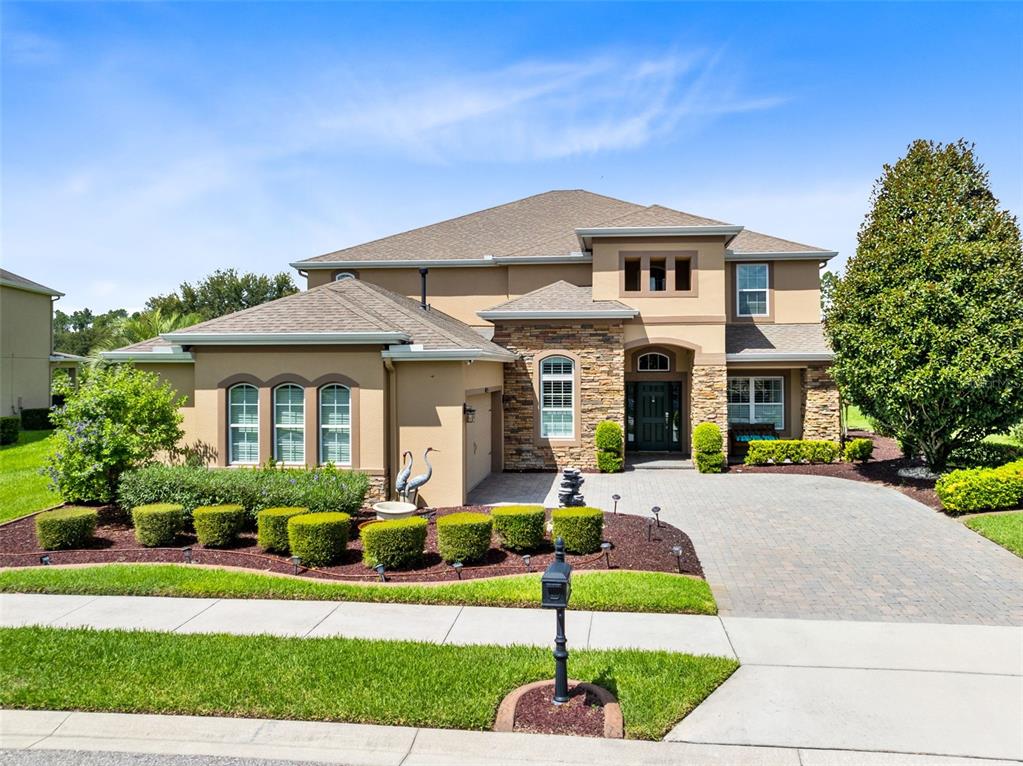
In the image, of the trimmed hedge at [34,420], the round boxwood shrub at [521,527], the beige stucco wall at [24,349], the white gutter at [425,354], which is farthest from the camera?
the beige stucco wall at [24,349]

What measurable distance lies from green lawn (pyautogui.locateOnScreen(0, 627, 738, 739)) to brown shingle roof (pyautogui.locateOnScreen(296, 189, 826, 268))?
15670 mm

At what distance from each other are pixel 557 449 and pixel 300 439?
7761mm

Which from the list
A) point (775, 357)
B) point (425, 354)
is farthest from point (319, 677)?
point (775, 357)

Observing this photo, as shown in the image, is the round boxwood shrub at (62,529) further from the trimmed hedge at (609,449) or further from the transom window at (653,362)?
the transom window at (653,362)

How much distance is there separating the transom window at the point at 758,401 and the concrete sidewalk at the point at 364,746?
54.6 ft

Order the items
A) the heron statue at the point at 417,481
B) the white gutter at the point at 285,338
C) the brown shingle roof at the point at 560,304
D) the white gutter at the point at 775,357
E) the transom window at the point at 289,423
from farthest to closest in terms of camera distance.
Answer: the white gutter at the point at 775,357
the brown shingle roof at the point at 560,304
the transom window at the point at 289,423
the white gutter at the point at 285,338
the heron statue at the point at 417,481

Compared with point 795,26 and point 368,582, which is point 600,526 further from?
point 795,26

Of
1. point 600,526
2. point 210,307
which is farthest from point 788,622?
point 210,307

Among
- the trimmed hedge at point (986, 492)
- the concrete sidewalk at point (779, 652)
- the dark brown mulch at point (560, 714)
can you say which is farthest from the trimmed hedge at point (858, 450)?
the dark brown mulch at point (560, 714)

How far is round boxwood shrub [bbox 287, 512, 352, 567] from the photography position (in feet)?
28.6

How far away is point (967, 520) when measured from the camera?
11672 millimetres

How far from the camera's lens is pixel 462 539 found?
8734mm

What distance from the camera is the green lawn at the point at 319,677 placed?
16.6ft

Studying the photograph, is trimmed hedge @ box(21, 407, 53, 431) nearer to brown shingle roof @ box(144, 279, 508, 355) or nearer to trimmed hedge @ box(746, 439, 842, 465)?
brown shingle roof @ box(144, 279, 508, 355)
